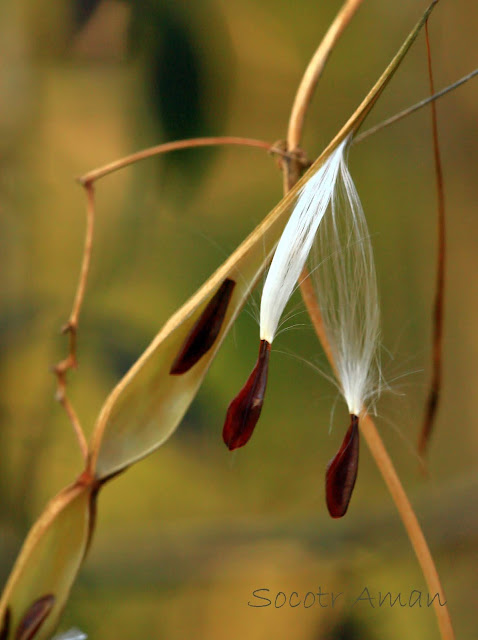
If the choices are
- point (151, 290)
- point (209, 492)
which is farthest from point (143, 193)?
point (209, 492)

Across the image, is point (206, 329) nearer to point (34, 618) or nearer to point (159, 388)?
point (159, 388)

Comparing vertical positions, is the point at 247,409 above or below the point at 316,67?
below

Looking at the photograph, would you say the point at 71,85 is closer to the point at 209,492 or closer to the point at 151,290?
the point at 151,290

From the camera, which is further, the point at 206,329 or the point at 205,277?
the point at 205,277

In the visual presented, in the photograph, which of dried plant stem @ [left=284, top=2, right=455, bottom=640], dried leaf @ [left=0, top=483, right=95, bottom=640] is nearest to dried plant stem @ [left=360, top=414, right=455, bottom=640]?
dried plant stem @ [left=284, top=2, right=455, bottom=640]

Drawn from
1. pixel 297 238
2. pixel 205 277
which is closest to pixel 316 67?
pixel 297 238

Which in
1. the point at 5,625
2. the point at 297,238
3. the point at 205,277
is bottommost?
the point at 5,625


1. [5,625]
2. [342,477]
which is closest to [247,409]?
[342,477]

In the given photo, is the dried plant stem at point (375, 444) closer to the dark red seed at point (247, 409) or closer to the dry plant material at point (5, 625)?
the dark red seed at point (247, 409)
